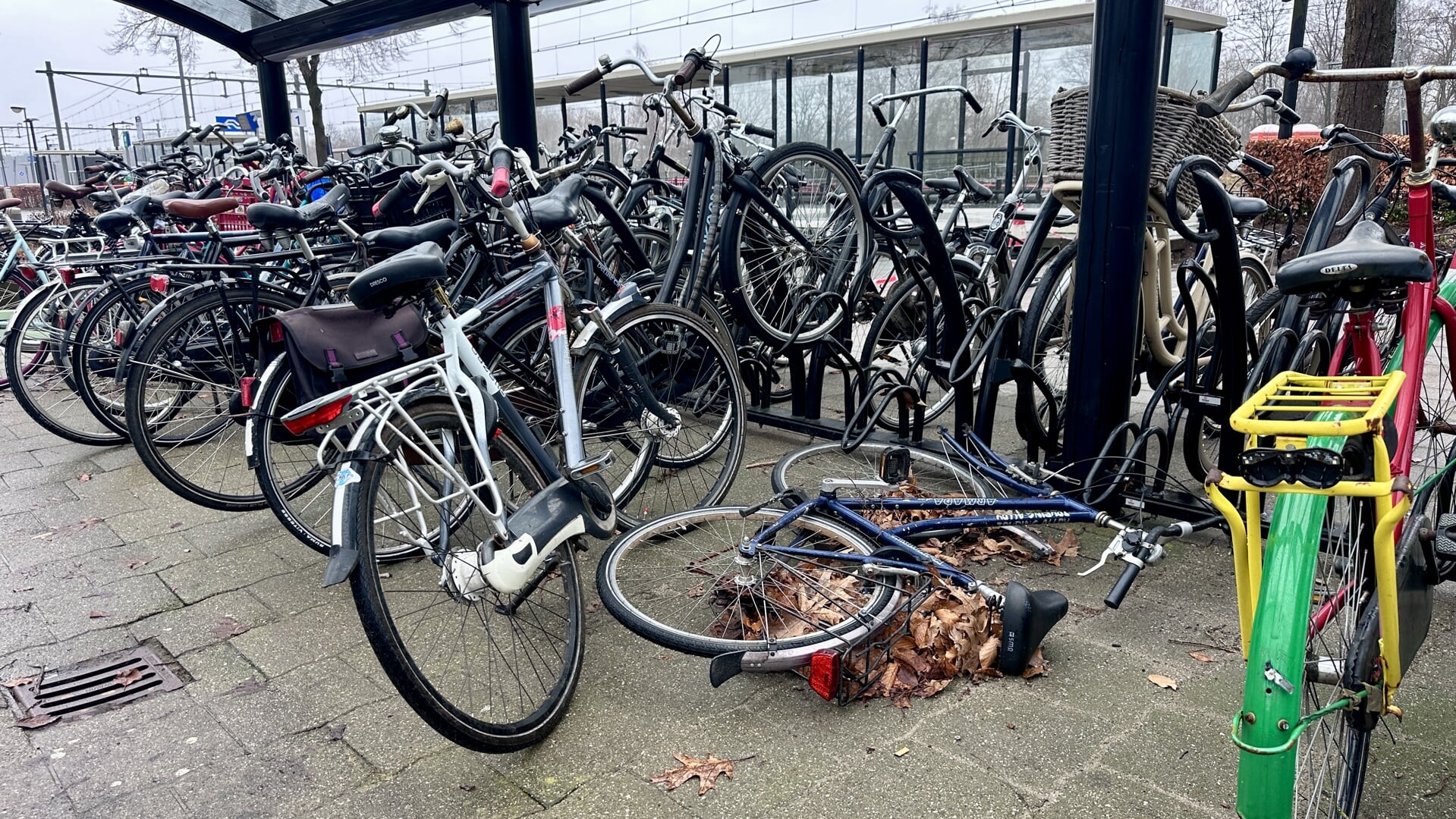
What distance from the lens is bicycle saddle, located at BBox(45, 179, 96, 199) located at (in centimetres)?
646

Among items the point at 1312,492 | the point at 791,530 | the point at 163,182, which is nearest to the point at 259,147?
the point at 163,182

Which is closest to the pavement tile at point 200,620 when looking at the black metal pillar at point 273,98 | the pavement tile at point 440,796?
the pavement tile at point 440,796

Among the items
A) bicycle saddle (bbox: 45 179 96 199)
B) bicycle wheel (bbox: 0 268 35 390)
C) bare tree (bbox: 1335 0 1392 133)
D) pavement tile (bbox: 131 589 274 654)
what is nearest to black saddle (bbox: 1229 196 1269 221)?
pavement tile (bbox: 131 589 274 654)

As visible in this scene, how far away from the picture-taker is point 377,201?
481 centimetres

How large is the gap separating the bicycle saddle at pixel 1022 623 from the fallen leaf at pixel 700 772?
73 cm

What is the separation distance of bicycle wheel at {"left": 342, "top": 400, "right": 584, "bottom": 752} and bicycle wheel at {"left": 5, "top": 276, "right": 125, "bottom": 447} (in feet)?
9.56

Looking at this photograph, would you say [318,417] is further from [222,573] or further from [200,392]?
[200,392]

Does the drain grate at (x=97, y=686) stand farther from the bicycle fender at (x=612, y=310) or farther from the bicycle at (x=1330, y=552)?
the bicycle at (x=1330, y=552)

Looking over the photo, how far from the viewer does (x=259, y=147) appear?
6387 millimetres

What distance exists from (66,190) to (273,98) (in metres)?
1.93

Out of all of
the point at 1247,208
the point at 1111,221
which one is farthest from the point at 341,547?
the point at 1247,208

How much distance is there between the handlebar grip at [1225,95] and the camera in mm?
2850

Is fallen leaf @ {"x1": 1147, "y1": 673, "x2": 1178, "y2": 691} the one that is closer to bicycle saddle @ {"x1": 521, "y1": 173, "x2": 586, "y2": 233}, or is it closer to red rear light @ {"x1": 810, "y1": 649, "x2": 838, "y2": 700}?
red rear light @ {"x1": 810, "y1": 649, "x2": 838, "y2": 700}

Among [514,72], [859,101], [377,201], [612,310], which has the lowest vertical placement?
[612,310]
